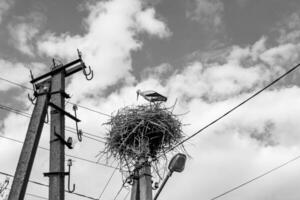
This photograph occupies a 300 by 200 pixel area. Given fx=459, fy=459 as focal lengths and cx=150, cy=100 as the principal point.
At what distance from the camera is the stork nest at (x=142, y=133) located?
28.9ft

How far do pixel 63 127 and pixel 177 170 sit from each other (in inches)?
76.9

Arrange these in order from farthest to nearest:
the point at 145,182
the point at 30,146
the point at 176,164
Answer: the point at 145,182 → the point at 176,164 → the point at 30,146

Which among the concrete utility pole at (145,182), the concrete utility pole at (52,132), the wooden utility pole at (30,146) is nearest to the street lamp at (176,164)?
the concrete utility pole at (145,182)

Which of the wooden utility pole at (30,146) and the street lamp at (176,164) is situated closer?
the wooden utility pole at (30,146)

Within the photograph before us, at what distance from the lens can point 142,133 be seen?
28.8 ft

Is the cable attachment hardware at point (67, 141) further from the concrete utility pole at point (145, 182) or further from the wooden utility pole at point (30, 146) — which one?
the concrete utility pole at point (145, 182)

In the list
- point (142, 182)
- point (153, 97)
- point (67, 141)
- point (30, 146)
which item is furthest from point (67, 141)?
point (153, 97)

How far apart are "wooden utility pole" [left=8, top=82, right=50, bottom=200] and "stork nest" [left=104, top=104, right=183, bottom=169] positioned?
2.34 m

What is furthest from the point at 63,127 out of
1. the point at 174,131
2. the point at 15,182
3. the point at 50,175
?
the point at 174,131

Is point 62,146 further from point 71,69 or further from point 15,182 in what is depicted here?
point 71,69

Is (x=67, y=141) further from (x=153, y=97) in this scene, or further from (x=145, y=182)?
(x=153, y=97)

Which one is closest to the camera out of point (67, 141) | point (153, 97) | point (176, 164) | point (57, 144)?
point (57, 144)

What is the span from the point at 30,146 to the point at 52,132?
0.60m

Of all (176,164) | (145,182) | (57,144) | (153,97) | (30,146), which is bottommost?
(30,146)
